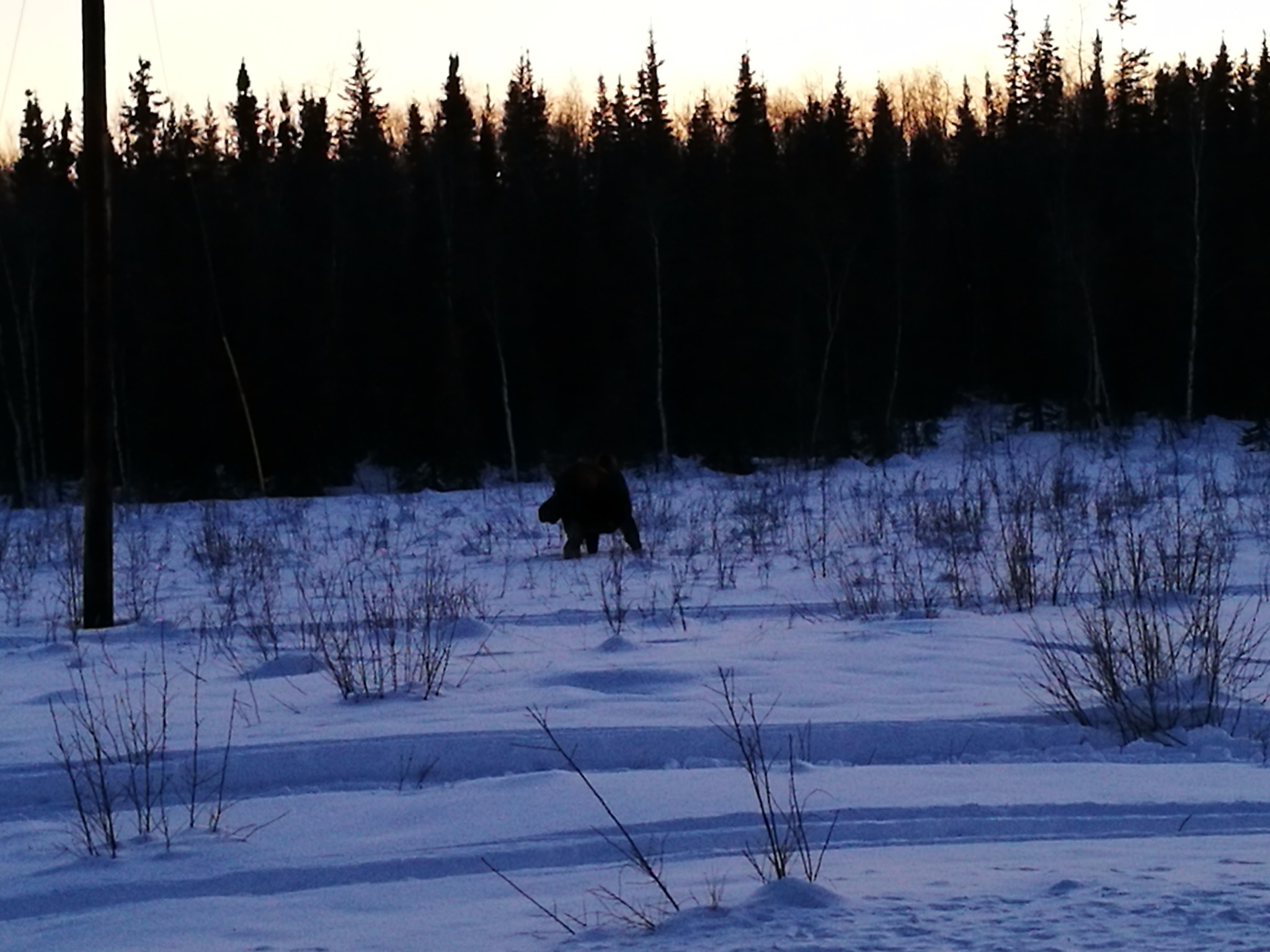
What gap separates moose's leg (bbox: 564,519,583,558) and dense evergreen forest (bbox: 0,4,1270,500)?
18844 mm

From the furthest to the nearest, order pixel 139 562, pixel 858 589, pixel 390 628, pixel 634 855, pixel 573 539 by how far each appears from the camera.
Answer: pixel 139 562, pixel 573 539, pixel 858 589, pixel 390 628, pixel 634 855

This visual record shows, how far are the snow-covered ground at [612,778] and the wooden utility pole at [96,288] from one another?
0.75 meters

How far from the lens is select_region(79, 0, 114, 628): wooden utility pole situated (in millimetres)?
10508

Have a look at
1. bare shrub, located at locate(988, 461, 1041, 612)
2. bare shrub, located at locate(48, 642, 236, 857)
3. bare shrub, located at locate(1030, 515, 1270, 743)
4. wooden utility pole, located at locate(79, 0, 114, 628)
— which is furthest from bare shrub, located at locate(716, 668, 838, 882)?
wooden utility pole, located at locate(79, 0, 114, 628)

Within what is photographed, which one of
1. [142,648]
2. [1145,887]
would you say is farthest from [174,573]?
[1145,887]

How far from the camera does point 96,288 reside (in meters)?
10.5

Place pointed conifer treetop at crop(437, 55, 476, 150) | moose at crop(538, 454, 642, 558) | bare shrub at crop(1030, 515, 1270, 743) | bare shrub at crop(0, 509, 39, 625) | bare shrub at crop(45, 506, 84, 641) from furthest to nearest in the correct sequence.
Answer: pointed conifer treetop at crop(437, 55, 476, 150)
moose at crop(538, 454, 642, 558)
bare shrub at crop(0, 509, 39, 625)
bare shrub at crop(45, 506, 84, 641)
bare shrub at crop(1030, 515, 1270, 743)

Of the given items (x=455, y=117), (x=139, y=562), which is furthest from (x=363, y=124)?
(x=139, y=562)

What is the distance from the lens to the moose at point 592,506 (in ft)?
44.8

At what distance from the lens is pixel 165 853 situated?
4.22 meters

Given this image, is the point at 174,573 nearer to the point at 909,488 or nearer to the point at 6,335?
the point at 909,488

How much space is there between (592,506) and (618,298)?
72.6ft

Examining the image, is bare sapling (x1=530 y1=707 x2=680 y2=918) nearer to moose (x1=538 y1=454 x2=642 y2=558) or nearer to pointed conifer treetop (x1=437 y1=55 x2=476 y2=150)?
moose (x1=538 y1=454 x2=642 y2=558)

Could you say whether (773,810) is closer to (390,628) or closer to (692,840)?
(692,840)
